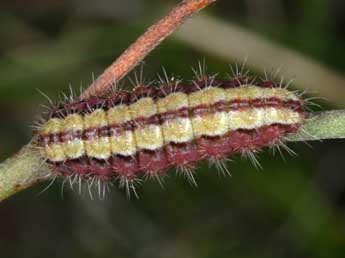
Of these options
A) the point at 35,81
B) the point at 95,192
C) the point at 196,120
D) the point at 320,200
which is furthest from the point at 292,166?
the point at 196,120

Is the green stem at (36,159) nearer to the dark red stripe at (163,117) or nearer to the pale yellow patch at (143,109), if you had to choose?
the dark red stripe at (163,117)

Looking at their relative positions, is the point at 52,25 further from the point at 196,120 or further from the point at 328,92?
the point at 196,120

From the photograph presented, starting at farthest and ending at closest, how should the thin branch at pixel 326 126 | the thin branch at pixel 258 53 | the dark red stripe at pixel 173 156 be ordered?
the thin branch at pixel 258 53, the dark red stripe at pixel 173 156, the thin branch at pixel 326 126

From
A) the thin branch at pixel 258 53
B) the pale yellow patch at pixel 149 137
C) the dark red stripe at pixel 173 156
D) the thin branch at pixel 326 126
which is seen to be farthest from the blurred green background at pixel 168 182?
the thin branch at pixel 326 126

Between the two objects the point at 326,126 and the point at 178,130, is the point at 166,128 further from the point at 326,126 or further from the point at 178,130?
the point at 326,126

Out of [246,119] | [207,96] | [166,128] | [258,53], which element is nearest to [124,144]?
[166,128]

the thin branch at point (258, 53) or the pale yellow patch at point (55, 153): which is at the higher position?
the thin branch at point (258, 53)

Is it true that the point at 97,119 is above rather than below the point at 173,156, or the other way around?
above
